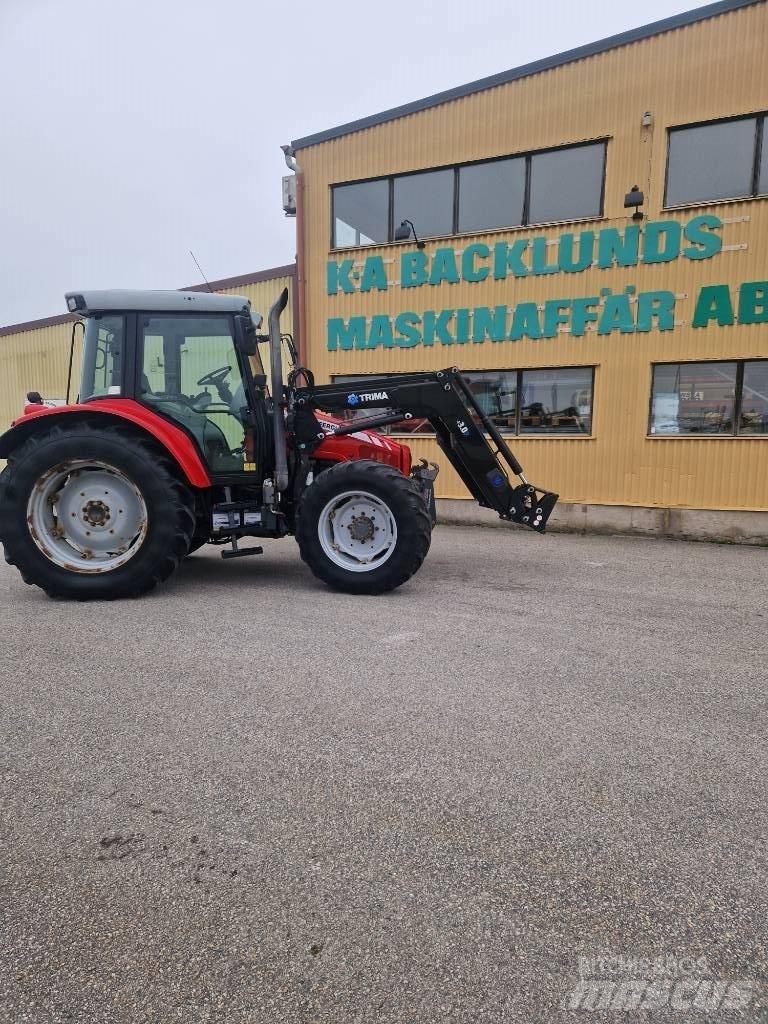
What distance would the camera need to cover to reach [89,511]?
5.34m

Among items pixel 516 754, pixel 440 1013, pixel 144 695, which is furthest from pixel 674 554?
pixel 440 1013

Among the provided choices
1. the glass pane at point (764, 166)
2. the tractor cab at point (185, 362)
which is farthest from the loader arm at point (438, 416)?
the glass pane at point (764, 166)

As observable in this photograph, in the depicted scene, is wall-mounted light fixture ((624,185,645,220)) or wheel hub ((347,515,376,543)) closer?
wheel hub ((347,515,376,543))

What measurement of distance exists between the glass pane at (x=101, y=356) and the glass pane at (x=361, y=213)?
20.6ft

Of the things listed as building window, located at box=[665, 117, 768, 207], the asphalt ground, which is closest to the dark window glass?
building window, located at box=[665, 117, 768, 207]

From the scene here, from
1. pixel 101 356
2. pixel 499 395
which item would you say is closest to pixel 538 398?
pixel 499 395

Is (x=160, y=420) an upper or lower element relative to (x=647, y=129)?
lower

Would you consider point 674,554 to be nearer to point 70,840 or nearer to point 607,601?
point 607,601

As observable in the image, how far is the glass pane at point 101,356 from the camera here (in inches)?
213

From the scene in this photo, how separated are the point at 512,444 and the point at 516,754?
760cm

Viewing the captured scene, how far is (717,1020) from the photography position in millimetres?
1501

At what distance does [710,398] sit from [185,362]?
7.17 metres

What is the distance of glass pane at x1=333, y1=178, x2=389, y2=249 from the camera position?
34.3ft

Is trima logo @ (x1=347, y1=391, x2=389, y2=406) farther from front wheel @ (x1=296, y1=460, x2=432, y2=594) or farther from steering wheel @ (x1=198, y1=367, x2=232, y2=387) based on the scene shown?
steering wheel @ (x1=198, y1=367, x2=232, y2=387)
